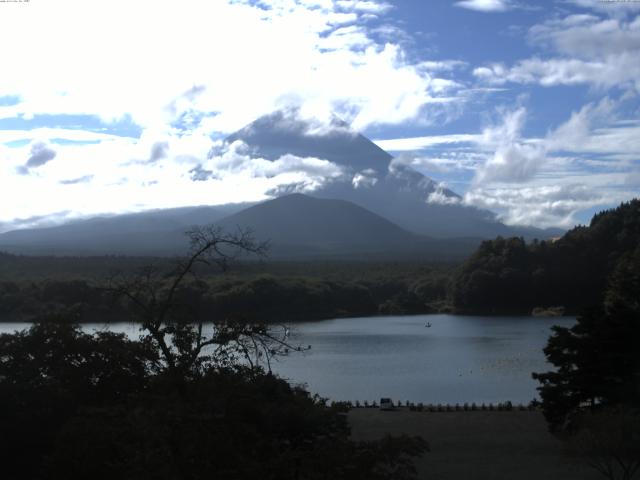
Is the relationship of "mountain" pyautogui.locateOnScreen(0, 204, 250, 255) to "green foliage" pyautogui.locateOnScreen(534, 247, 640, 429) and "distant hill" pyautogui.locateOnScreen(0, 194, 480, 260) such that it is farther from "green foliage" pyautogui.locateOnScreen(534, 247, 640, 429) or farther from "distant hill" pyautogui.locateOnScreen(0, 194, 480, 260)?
"green foliage" pyautogui.locateOnScreen(534, 247, 640, 429)

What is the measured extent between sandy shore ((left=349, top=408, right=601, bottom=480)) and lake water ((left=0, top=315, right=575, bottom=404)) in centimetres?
360

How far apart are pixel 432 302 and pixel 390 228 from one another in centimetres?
8444

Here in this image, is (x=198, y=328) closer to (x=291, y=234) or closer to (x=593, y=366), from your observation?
(x=593, y=366)

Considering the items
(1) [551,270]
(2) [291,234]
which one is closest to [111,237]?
(2) [291,234]

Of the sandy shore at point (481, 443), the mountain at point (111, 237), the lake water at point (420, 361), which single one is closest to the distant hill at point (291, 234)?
the mountain at point (111, 237)

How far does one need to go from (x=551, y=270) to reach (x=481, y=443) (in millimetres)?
39322

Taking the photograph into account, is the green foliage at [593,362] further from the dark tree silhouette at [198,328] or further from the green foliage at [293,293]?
the green foliage at [293,293]

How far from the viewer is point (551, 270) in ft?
170

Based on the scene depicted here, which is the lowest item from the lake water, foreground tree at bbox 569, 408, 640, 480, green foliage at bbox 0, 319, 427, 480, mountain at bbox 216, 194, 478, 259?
the lake water

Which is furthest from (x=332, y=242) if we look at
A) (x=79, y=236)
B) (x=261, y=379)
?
(x=261, y=379)

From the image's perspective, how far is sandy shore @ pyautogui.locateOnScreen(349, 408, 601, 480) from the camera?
40.2ft

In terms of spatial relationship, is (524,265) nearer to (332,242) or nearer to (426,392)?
(426,392)

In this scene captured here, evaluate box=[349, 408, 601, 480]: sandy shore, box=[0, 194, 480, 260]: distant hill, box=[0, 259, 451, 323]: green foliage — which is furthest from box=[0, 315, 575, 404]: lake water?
box=[0, 194, 480, 260]: distant hill

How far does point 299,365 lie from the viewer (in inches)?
1090
